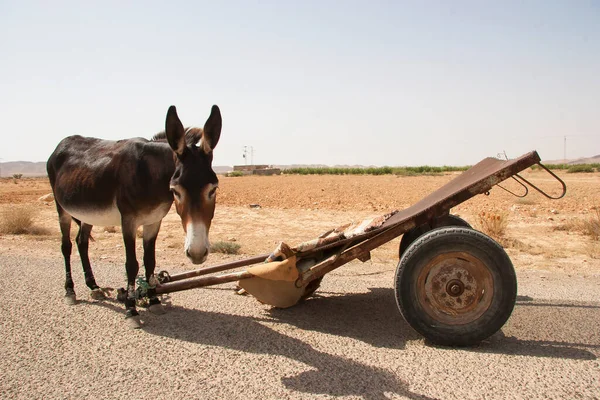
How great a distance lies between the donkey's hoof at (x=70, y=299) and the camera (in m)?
5.04

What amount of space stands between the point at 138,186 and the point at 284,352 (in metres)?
2.33

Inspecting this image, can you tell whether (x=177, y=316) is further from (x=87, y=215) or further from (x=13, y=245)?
(x=13, y=245)

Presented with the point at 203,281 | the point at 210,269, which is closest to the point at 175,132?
the point at 203,281

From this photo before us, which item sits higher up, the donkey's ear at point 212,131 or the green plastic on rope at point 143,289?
the donkey's ear at point 212,131

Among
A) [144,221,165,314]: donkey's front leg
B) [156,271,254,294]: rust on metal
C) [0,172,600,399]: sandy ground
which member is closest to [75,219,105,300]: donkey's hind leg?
[0,172,600,399]: sandy ground

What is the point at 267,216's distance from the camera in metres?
16.5

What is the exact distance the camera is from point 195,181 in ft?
12.5

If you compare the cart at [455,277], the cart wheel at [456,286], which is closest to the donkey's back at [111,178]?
the cart at [455,277]

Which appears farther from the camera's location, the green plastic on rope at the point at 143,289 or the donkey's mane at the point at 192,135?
the green plastic on rope at the point at 143,289

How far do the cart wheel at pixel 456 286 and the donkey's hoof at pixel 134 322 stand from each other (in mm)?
2603

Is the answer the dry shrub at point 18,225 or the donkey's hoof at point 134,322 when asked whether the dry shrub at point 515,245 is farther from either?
the dry shrub at point 18,225

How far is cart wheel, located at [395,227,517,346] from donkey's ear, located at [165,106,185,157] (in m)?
2.28

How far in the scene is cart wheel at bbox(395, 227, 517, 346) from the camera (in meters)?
3.53

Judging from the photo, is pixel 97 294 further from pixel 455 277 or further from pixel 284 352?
pixel 455 277
